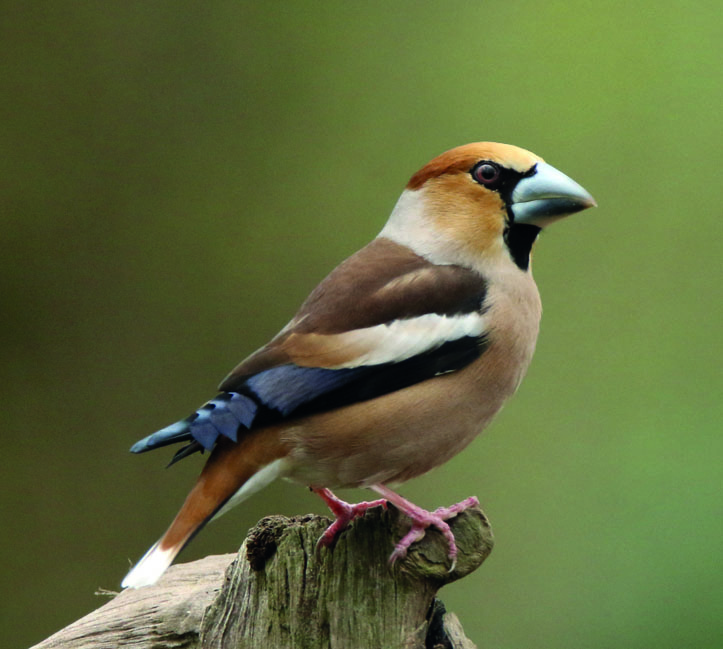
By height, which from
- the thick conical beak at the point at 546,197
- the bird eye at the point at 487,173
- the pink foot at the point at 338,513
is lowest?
the pink foot at the point at 338,513

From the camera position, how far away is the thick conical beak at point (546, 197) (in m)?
2.76

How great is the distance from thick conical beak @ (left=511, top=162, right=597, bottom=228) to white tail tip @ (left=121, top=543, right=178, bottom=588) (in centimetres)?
127

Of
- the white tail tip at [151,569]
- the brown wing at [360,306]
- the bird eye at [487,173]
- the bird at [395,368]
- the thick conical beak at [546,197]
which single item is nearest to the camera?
the white tail tip at [151,569]

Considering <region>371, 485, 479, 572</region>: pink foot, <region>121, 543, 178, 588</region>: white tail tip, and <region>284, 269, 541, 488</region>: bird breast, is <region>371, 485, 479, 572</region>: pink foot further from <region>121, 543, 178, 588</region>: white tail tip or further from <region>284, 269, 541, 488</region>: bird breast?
<region>121, 543, 178, 588</region>: white tail tip

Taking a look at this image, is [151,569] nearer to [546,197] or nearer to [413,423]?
[413,423]

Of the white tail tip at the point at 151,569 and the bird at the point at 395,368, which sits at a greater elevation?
the bird at the point at 395,368

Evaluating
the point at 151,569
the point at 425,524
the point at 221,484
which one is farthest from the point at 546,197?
the point at 151,569

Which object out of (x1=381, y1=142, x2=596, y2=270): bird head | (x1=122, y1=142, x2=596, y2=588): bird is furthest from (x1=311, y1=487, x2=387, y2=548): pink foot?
(x1=381, y1=142, x2=596, y2=270): bird head

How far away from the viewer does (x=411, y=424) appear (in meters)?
2.56

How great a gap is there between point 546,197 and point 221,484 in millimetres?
1134

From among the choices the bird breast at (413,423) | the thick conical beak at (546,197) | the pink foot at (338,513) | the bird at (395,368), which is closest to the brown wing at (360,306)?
the bird at (395,368)

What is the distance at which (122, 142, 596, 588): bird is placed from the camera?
8.06 feet

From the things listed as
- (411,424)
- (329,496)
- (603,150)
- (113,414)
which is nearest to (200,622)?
(329,496)

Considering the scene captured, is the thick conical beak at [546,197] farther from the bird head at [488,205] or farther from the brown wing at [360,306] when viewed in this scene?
the brown wing at [360,306]
